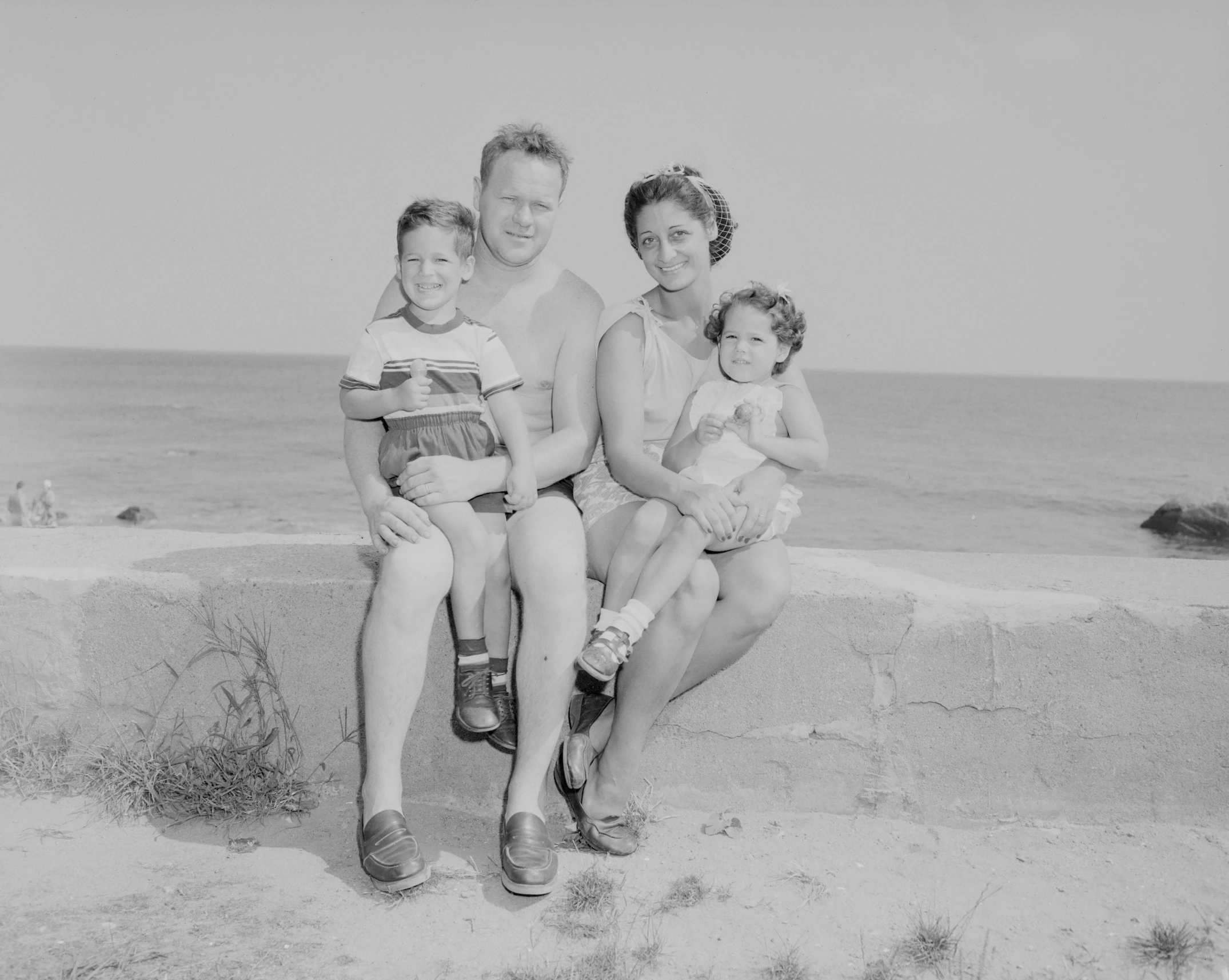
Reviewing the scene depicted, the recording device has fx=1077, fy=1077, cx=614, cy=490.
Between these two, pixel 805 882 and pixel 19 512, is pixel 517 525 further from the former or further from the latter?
pixel 19 512

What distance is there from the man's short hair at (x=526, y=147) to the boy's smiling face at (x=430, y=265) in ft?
1.24

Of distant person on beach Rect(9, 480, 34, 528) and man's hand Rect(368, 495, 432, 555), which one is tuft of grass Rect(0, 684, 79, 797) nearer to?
man's hand Rect(368, 495, 432, 555)

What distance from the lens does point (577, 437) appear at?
292 centimetres

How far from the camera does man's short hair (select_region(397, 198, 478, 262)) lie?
2.71m

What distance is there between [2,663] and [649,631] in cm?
175

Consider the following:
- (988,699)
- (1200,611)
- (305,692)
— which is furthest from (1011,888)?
(305,692)

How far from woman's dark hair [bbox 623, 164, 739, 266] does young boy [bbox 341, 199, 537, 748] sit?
0.50 m

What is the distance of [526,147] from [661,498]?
3.43ft

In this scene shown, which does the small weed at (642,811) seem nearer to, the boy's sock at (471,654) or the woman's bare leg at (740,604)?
the woman's bare leg at (740,604)

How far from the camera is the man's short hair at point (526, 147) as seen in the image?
2953mm

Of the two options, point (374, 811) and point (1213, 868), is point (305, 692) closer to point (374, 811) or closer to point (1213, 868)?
point (374, 811)

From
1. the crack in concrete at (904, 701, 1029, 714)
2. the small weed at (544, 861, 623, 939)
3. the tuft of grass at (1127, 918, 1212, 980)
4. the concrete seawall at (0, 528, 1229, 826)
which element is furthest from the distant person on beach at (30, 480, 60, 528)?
the tuft of grass at (1127, 918, 1212, 980)

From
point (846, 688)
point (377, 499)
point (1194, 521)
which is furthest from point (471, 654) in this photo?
point (1194, 521)

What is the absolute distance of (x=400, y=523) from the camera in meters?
2.53
